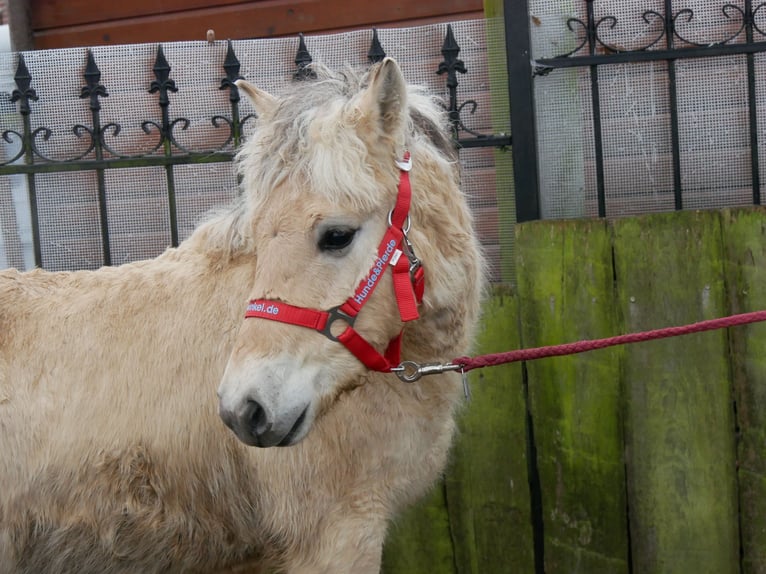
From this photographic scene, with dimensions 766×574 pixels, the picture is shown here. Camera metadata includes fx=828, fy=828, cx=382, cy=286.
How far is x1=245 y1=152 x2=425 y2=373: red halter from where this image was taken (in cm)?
236

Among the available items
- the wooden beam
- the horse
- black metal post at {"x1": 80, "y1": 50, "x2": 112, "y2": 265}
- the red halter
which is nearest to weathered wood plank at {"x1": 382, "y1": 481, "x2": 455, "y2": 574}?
the horse

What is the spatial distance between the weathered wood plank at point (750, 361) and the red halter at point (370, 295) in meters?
1.70

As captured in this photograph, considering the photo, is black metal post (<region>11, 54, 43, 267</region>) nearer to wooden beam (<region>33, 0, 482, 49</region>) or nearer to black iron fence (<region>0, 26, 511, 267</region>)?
black iron fence (<region>0, 26, 511, 267</region>)

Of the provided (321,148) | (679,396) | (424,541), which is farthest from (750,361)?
(321,148)

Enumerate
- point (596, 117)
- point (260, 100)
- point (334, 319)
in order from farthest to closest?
point (596, 117) < point (260, 100) < point (334, 319)

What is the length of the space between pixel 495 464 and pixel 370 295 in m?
1.77

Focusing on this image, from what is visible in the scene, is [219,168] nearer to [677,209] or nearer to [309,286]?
[309,286]

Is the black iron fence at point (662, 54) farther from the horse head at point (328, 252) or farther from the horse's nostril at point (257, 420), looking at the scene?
the horse's nostril at point (257, 420)

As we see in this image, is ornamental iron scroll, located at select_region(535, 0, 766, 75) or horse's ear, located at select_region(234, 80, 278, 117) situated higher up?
ornamental iron scroll, located at select_region(535, 0, 766, 75)

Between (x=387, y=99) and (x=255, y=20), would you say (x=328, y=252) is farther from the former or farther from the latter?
(x=255, y=20)

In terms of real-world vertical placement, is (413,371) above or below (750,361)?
above

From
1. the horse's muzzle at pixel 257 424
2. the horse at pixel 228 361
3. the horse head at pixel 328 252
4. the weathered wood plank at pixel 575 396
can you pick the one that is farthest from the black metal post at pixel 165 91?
the horse's muzzle at pixel 257 424

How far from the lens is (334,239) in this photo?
7.96 ft

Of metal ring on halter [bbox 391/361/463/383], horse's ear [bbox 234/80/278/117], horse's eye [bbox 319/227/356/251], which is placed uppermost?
horse's ear [bbox 234/80/278/117]
